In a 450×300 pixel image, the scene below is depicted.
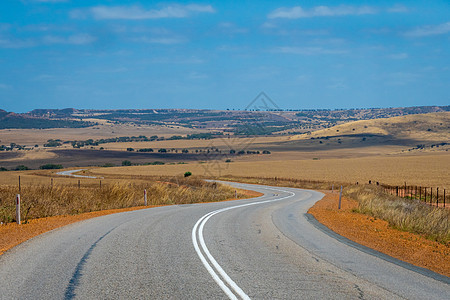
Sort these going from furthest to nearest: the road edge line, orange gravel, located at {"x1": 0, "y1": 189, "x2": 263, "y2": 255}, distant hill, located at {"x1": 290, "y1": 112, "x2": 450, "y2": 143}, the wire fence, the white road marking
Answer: distant hill, located at {"x1": 290, "y1": 112, "x2": 450, "y2": 143} → the wire fence → orange gravel, located at {"x1": 0, "y1": 189, "x2": 263, "y2": 255} → the road edge line → the white road marking

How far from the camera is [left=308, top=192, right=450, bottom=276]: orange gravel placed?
33.9 feet

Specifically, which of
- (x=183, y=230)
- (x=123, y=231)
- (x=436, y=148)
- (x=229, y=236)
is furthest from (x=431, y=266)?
(x=436, y=148)

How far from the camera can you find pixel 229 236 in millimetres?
13078

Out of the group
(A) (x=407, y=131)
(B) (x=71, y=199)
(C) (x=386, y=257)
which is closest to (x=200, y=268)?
(C) (x=386, y=257)

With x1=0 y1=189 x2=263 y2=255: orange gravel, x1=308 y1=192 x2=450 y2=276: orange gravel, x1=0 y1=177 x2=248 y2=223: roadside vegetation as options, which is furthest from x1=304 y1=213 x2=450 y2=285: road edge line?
x1=0 y1=177 x2=248 y2=223: roadside vegetation

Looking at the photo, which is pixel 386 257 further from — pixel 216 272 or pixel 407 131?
pixel 407 131

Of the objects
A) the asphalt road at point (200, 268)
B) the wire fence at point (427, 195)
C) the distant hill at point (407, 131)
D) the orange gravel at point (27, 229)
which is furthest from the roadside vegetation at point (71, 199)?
the distant hill at point (407, 131)

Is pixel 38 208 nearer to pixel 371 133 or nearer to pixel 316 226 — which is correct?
pixel 316 226

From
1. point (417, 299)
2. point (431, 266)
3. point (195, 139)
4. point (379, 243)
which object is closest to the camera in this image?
point (417, 299)

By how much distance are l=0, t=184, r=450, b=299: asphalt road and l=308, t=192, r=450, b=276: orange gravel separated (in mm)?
880

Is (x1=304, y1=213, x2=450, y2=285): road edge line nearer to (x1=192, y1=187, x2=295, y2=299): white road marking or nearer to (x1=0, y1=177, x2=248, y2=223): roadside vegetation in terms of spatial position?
(x1=192, y1=187, x2=295, y2=299): white road marking

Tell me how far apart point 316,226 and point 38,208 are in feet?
35.0

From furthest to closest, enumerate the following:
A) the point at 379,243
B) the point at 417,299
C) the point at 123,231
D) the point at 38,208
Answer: the point at 38,208 → the point at 123,231 → the point at 379,243 → the point at 417,299

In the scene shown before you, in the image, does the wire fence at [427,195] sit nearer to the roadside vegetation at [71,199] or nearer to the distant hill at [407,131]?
the roadside vegetation at [71,199]
